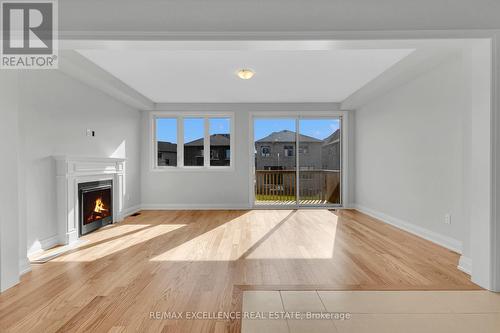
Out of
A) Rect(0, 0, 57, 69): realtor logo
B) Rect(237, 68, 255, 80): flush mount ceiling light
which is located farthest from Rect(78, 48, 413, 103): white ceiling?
Rect(0, 0, 57, 69): realtor logo

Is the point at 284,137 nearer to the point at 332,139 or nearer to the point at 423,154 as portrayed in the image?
the point at 332,139

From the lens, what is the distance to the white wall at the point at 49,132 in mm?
3037

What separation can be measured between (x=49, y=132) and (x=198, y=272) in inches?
101

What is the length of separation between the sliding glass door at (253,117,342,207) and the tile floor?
4.22m

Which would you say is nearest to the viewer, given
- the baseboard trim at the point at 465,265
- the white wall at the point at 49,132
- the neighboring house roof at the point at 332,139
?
the baseboard trim at the point at 465,265

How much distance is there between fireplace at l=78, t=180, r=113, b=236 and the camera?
12.9ft

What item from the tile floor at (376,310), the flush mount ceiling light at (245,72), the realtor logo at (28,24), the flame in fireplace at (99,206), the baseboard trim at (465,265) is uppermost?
the flush mount ceiling light at (245,72)

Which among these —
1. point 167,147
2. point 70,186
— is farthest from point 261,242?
point 167,147

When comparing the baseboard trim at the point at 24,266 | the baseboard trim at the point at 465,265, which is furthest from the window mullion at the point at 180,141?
the baseboard trim at the point at 465,265

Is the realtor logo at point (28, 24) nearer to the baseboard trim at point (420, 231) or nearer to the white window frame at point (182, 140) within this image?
the white window frame at point (182, 140)

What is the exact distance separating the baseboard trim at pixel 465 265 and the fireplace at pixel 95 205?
4.57m

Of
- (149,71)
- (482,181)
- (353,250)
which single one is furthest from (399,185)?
(149,71)

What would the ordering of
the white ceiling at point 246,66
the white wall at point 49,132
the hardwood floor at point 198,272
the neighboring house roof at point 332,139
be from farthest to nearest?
the neighboring house roof at point 332,139, the white ceiling at point 246,66, the white wall at point 49,132, the hardwood floor at point 198,272

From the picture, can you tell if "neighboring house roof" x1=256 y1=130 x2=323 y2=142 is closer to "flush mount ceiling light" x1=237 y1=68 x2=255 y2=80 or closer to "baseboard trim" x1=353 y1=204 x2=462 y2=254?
"baseboard trim" x1=353 y1=204 x2=462 y2=254
